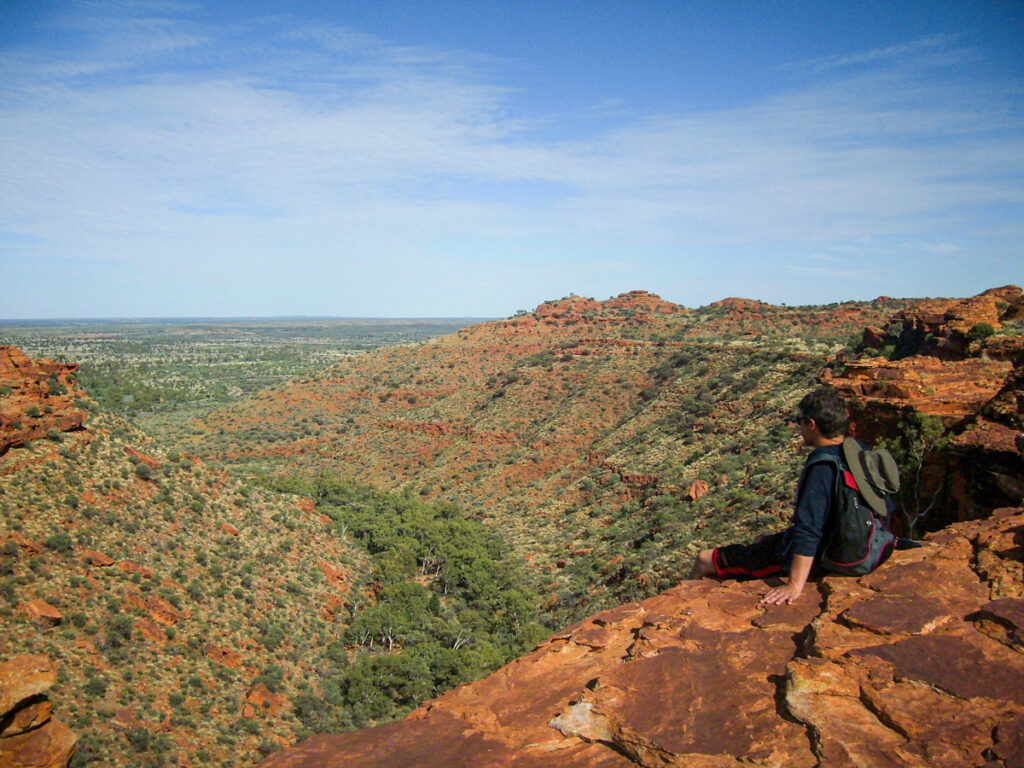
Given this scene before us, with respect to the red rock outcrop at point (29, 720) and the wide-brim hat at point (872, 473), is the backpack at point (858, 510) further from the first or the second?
the red rock outcrop at point (29, 720)

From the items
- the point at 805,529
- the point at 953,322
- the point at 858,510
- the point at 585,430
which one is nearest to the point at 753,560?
the point at 805,529

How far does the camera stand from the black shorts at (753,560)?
535cm

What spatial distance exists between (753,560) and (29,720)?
20.1 feet

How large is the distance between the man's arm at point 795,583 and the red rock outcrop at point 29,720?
222 inches

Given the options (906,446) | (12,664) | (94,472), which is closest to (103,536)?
(94,472)

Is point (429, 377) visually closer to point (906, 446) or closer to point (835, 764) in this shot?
point (906, 446)

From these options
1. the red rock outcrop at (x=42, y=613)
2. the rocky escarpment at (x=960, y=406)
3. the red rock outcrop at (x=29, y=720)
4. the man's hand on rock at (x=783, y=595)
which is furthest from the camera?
the red rock outcrop at (x=42, y=613)

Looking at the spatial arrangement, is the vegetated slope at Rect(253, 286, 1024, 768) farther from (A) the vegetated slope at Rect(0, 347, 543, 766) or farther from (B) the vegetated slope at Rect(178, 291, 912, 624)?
(B) the vegetated slope at Rect(178, 291, 912, 624)

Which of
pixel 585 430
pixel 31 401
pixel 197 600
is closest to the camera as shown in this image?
pixel 197 600

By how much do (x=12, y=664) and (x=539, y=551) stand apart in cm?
2497

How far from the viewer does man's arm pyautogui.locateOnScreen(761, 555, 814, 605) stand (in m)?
4.77

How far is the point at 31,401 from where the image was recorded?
20406mm

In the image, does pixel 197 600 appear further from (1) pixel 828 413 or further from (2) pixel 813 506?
(1) pixel 828 413

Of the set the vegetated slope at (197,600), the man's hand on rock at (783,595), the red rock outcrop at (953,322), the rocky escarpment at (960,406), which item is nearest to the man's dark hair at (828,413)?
the man's hand on rock at (783,595)
